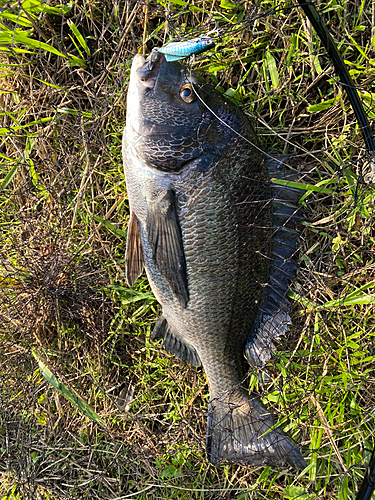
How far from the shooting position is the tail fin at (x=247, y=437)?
85.6 inches

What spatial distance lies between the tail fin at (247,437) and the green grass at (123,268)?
12cm

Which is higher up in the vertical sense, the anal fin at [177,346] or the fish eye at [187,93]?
the fish eye at [187,93]

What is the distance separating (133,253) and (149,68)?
1011mm

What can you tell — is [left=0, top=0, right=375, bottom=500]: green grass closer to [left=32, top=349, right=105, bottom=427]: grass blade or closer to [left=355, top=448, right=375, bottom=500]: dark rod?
[left=32, top=349, right=105, bottom=427]: grass blade

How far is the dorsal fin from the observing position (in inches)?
82.9

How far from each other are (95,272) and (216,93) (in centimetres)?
142

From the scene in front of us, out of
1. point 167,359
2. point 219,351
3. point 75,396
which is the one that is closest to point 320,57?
point 219,351

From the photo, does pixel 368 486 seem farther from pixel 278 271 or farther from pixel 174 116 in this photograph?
pixel 174 116

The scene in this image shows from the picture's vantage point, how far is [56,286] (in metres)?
2.56

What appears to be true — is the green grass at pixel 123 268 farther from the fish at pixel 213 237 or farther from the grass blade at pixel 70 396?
the fish at pixel 213 237

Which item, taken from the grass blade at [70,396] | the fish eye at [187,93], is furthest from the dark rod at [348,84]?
the grass blade at [70,396]

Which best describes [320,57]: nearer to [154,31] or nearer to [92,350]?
[154,31]

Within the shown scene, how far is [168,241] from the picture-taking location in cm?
193

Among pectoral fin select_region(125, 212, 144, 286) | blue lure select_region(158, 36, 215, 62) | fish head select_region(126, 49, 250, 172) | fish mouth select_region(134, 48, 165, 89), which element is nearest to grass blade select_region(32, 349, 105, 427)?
pectoral fin select_region(125, 212, 144, 286)
